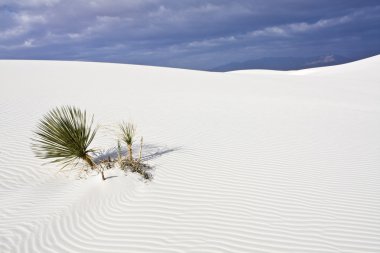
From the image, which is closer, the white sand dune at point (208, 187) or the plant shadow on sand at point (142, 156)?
the white sand dune at point (208, 187)

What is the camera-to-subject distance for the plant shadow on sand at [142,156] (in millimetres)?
6520

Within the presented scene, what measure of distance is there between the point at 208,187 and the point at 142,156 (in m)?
2.12

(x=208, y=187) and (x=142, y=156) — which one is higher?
(x=142, y=156)

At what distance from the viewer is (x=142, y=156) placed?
748 cm

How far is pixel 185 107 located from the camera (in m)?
13.3

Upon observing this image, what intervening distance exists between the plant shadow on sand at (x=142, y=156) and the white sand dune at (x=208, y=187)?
0.26 feet

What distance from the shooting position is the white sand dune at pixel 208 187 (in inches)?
176

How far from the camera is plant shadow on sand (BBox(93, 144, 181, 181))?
6.52 meters

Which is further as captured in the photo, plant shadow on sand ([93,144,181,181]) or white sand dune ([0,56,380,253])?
plant shadow on sand ([93,144,181,181])

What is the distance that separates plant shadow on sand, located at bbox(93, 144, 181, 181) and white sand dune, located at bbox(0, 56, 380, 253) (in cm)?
8

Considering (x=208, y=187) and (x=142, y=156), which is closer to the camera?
(x=208, y=187)

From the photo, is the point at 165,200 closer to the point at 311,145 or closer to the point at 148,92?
the point at 311,145

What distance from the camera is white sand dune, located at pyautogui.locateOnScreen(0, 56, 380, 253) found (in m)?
4.46

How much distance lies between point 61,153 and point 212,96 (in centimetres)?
1057
